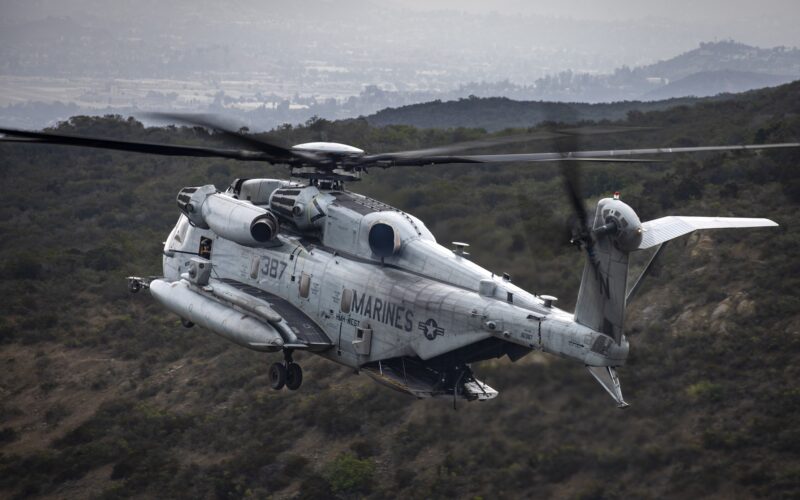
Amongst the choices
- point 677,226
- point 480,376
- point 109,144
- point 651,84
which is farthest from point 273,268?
point 651,84

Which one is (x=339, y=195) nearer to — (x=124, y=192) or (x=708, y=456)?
(x=708, y=456)

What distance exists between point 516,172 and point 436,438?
71.9ft

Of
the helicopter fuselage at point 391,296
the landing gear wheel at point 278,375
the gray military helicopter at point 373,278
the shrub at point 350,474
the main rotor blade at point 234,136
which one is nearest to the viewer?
the gray military helicopter at point 373,278

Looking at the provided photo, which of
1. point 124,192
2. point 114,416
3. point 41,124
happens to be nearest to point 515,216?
point 114,416

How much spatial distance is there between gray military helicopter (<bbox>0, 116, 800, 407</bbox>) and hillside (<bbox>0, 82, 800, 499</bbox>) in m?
1.68

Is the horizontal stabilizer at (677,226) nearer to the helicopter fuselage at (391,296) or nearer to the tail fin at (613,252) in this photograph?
the tail fin at (613,252)

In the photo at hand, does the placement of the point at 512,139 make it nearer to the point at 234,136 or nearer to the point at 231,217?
the point at 234,136

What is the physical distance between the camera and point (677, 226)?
57.8 ft

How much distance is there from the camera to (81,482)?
28.5 metres

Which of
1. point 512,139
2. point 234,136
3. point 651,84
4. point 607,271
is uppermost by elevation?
point 651,84

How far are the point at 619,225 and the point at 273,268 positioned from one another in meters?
10.2

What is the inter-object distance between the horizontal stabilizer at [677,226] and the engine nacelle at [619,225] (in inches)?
13.9

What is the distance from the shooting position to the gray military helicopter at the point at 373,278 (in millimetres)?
17297

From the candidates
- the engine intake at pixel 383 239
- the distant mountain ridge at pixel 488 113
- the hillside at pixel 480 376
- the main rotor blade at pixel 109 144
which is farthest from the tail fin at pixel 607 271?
the distant mountain ridge at pixel 488 113
